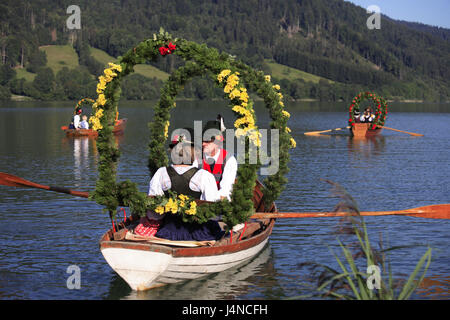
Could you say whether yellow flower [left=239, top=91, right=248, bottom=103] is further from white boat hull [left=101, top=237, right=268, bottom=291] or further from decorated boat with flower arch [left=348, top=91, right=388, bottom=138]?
decorated boat with flower arch [left=348, top=91, right=388, bottom=138]

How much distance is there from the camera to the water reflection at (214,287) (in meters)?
12.3

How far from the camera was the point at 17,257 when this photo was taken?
14.9m

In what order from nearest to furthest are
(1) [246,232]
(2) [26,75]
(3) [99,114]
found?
(3) [99,114] → (1) [246,232] → (2) [26,75]

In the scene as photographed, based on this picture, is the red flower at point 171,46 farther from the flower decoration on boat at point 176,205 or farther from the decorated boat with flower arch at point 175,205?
the flower decoration on boat at point 176,205

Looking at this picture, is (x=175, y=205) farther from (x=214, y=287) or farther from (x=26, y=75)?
(x=26, y=75)

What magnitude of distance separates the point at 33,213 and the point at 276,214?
9.21 meters

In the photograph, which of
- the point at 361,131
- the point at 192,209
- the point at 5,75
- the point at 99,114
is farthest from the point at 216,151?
the point at 5,75

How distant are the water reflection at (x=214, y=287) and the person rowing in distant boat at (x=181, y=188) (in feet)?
3.09

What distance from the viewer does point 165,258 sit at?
38.4ft

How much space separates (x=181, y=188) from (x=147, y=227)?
1244 mm

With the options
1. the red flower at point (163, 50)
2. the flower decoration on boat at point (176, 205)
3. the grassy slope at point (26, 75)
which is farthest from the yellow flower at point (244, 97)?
the grassy slope at point (26, 75)

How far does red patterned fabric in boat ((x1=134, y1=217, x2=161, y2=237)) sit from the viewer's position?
43.1 ft
